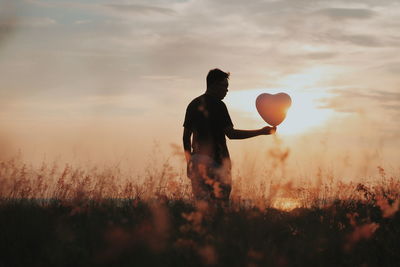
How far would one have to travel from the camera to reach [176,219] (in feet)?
18.9

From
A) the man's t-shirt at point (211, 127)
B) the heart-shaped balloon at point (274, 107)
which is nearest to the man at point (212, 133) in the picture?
the man's t-shirt at point (211, 127)

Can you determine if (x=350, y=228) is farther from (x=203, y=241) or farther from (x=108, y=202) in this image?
(x=108, y=202)

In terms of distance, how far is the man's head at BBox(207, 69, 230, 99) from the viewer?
20.6 feet

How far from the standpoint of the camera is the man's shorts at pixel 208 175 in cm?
607

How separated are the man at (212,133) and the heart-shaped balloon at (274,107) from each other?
1002 mm

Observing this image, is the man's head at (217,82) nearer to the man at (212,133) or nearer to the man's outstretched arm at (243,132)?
the man at (212,133)

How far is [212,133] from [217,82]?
0.60 metres

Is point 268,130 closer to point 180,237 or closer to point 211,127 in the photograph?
point 211,127

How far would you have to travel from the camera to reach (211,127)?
630 cm

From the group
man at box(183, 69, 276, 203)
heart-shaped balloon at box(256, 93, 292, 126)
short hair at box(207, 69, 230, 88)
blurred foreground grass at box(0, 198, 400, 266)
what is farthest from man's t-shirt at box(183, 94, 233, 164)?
heart-shaped balloon at box(256, 93, 292, 126)

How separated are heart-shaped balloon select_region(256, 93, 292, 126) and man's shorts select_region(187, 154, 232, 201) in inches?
51.7

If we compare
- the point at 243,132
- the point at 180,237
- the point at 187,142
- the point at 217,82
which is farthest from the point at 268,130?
the point at 180,237

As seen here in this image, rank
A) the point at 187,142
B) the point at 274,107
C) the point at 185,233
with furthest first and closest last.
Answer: the point at 274,107 < the point at 187,142 < the point at 185,233

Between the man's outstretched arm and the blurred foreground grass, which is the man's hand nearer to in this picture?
the man's outstretched arm
